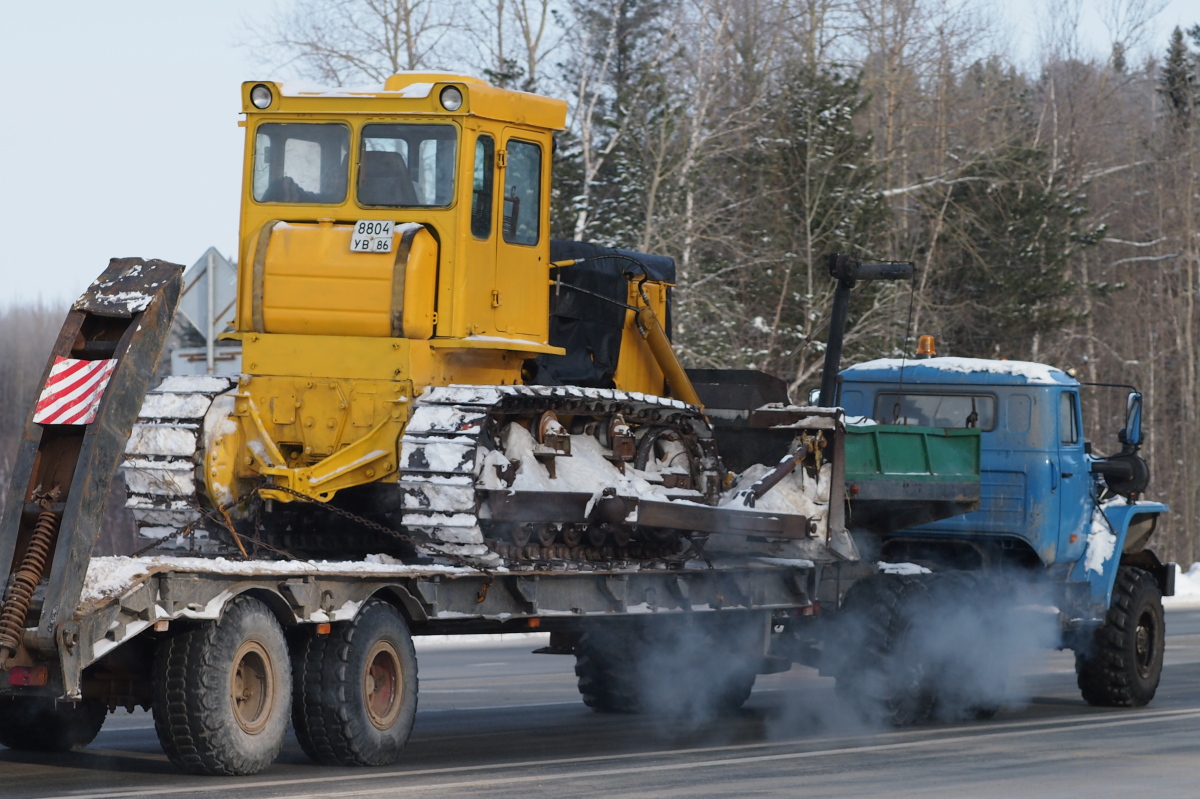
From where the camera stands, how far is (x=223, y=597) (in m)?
9.48

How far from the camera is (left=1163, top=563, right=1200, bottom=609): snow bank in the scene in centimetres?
3152

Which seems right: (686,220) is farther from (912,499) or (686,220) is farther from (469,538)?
(469,538)

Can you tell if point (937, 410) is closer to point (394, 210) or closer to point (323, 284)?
point (394, 210)

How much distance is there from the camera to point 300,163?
12.3m

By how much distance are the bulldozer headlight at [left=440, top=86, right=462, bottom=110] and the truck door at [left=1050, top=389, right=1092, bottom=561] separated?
6342 mm

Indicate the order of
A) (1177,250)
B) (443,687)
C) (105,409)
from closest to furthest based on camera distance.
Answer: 1. (105,409)
2. (443,687)
3. (1177,250)

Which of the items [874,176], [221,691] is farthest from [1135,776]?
[874,176]

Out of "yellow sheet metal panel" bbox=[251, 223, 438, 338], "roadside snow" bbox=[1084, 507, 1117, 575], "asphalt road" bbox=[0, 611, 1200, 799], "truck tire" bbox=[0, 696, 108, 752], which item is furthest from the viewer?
"roadside snow" bbox=[1084, 507, 1117, 575]

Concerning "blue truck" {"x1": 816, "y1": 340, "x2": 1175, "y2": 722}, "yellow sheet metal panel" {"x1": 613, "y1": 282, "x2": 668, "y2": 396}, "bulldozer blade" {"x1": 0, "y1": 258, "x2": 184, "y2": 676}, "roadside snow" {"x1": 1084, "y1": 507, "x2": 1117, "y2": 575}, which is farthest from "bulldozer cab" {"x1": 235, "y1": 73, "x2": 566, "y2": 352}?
"roadside snow" {"x1": 1084, "y1": 507, "x2": 1117, "y2": 575}

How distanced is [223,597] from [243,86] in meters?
4.45

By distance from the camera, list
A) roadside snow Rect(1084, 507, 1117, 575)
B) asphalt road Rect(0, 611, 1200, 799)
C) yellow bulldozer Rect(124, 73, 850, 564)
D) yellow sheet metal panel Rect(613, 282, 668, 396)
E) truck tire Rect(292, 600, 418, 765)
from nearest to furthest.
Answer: asphalt road Rect(0, 611, 1200, 799)
truck tire Rect(292, 600, 418, 765)
yellow bulldozer Rect(124, 73, 850, 564)
yellow sheet metal panel Rect(613, 282, 668, 396)
roadside snow Rect(1084, 507, 1117, 575)

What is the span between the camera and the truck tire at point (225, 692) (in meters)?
9.44

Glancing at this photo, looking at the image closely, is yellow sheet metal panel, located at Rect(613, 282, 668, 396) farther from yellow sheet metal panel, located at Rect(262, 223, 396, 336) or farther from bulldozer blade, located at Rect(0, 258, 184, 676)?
bulldozer blade, located at Rect(0, 258, 184, 676)

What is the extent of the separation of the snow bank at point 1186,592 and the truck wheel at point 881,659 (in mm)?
16426
